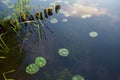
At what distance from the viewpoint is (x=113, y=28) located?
293 centimetres

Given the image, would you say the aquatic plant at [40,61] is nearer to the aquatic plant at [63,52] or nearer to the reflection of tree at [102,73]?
the aquatic plant at [63,52]

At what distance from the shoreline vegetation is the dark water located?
91 mm

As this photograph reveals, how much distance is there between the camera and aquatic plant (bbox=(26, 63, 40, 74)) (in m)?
2.37

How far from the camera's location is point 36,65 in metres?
2.44

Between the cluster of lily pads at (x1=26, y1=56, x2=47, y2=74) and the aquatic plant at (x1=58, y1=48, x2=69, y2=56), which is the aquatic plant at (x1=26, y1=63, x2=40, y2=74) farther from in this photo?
the aquatic plant at (x1=58, y1=48, x2=69, y2=56)

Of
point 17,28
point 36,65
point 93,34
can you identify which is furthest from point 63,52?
point 17,28

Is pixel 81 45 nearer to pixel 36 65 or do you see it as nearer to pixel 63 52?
pixel 63 52

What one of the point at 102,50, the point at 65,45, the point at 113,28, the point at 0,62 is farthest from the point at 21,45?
the point at 113,28

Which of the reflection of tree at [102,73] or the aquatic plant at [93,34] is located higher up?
the aquatic plant at [93,34]

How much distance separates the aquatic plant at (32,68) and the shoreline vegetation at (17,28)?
157mm

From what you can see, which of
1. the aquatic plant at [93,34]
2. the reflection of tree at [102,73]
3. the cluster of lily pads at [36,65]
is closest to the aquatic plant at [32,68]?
the cluster of lily pads at [36,65]

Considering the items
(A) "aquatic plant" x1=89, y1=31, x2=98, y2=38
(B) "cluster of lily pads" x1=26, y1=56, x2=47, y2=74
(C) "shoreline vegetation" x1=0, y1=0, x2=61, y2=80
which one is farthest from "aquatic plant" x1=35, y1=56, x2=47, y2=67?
(A) "aquatic plant" x1=89, y1=31, x2=98, y2=38

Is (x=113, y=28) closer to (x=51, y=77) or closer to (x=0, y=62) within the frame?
(x=51, y=77)

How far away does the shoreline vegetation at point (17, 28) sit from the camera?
8.46 feet
